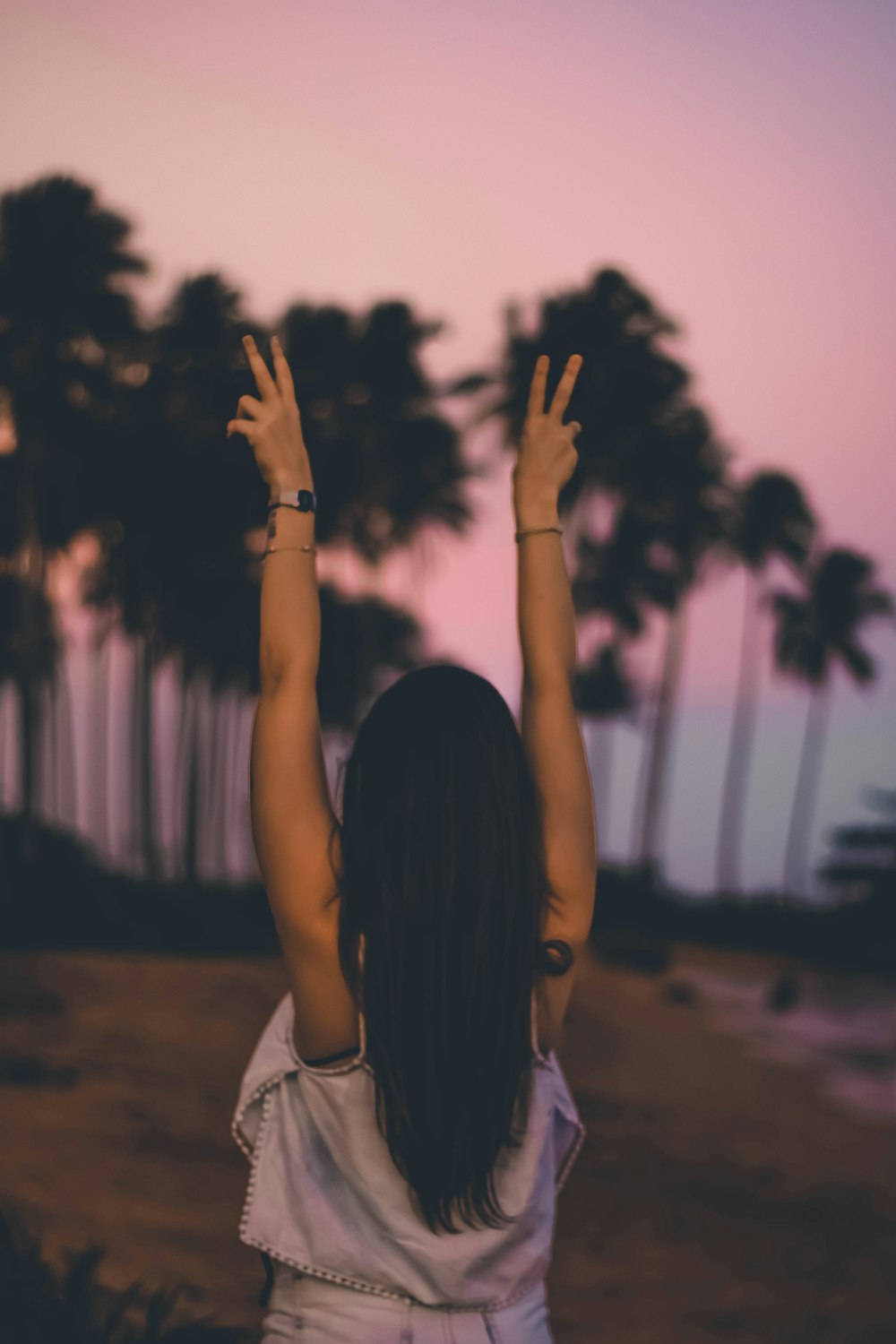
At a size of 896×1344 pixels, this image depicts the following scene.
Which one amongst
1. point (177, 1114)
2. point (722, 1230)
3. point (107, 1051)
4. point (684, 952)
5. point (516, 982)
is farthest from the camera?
point (684, 952)

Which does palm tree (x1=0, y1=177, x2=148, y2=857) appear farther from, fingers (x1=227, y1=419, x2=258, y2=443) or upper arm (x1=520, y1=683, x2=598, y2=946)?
upper arm (x1=520, y1=683, x2=598, y2=946)

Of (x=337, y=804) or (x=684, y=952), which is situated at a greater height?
(x=337, y=804)

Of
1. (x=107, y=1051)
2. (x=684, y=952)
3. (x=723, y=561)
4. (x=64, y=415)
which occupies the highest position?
(x=64, y=415)

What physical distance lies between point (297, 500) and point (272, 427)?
5.8 inches

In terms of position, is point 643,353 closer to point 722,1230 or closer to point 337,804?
point 722,1230

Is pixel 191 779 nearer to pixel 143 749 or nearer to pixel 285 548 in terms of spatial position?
pixel 143 749

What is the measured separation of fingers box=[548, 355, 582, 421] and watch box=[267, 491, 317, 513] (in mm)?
549

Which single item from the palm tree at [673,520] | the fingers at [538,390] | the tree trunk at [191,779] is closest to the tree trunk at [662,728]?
the palm tree at [673,520]

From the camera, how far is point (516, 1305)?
6.19ft

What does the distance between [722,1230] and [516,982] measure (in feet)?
33.5

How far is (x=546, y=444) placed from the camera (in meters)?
2.35

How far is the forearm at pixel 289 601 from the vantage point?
1941mm

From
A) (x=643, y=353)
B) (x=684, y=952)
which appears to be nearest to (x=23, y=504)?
(x=643, y=353)

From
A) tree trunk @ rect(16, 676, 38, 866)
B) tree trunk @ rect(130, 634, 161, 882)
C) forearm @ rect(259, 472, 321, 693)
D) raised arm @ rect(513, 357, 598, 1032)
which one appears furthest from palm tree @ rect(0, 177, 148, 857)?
forearm @ rect(259, 472, 321, 693)
